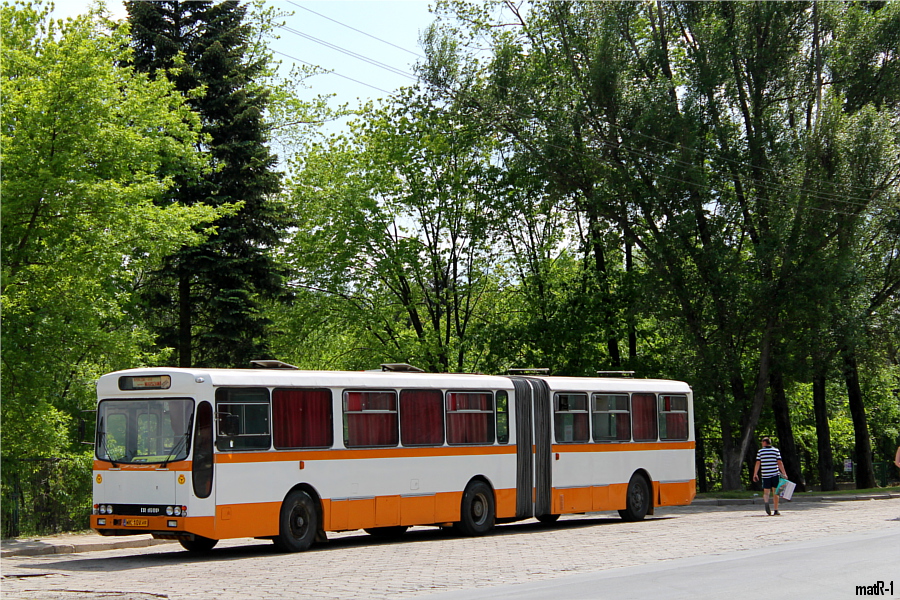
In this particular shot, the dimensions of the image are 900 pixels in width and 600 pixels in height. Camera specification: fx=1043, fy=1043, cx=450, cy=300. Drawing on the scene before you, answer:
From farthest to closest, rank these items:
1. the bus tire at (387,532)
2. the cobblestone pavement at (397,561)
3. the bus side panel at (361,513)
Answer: the bus tire at (387,532)
the bus side panel at (361,513)
the cobblestone pavement at (397,561)

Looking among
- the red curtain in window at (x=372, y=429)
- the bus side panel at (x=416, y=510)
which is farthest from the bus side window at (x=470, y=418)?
the red curtain in window at (x=372, y=429)

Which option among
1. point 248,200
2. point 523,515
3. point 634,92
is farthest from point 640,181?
point 523,515

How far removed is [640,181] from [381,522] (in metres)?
20.2

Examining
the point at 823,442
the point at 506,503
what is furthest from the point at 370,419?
the point at 823,442

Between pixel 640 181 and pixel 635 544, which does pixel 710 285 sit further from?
pixel 635 544

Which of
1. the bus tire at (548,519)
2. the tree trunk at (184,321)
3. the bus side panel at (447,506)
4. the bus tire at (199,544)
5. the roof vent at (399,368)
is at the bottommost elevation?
the bus tire at (548,519)

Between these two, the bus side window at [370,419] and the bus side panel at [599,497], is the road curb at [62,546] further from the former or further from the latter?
the bus side panel at [599,497]

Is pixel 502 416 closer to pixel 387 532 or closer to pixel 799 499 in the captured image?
pixel 387 532

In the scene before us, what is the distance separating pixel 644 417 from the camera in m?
24.1

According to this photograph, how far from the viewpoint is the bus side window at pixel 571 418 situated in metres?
22.1

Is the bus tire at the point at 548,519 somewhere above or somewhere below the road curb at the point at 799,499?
above

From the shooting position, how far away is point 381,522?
60.5ft

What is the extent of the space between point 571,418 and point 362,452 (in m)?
5.94

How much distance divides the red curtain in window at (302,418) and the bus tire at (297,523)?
0.86m
